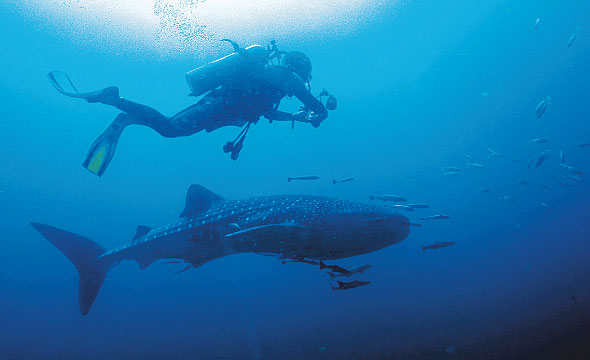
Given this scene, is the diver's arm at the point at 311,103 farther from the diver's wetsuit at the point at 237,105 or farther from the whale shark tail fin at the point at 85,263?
the whale shark tail fin at the point at 85,263

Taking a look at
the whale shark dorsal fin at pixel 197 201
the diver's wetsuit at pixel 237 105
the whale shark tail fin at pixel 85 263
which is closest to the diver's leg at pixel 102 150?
the diver's wetsuit at pixel 237 105

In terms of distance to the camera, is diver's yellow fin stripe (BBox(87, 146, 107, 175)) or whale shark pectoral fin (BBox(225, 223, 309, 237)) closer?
whale shark pectoral fin (BBox(225, 223, 309, 237))

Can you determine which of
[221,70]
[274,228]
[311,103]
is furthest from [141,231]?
[311,103]

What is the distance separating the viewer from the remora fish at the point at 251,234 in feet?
13.5

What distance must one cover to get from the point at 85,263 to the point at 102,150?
3.16 metres

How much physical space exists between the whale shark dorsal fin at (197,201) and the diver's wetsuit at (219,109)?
1.15m

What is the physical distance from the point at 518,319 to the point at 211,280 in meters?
27.7

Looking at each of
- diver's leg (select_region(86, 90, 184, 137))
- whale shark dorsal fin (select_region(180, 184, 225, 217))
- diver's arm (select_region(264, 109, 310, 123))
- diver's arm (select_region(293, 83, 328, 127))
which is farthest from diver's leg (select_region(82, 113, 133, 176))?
diver's arm (select_region(293, 83, 328, 127))

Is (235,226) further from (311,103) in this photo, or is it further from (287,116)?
(287,116)

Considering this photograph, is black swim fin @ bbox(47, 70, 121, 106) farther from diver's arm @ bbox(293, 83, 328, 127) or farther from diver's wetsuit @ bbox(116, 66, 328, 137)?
diver's arm @ bbox(293, 83, 328, 127)

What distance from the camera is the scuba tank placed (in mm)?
5770

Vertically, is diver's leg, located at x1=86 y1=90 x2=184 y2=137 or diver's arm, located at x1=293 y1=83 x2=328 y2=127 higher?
diver's arm, located at x1=293 y1=83 x2=328 y2=127

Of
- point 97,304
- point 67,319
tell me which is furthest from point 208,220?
point 97,304

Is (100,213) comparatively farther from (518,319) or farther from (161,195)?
(518,319)
